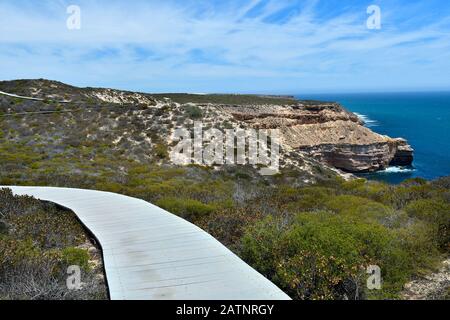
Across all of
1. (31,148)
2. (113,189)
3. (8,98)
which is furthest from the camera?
(8,98)

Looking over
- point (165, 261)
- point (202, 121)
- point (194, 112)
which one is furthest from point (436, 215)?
point (194, 112)

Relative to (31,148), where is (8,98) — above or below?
above

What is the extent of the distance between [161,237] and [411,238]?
504 cm

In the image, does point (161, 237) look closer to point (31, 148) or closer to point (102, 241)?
point (102, 241)

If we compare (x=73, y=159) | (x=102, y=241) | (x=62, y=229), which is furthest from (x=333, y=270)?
(x=73, y=159)

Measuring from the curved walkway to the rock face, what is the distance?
196 ft

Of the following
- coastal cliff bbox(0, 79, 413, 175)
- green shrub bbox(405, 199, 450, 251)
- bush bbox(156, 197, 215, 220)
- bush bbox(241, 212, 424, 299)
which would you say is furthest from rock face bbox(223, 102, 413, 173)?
bush bbox(241, 212, 424, 299)

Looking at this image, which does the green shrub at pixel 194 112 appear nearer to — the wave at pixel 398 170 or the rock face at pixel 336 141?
the rock face at pixel 336 141

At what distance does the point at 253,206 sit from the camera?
11.3m

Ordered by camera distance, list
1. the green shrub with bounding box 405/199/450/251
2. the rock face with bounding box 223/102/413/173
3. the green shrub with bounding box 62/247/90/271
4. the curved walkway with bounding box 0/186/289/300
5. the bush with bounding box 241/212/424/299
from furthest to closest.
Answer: the rock face with bounding box 223/102/413/173 < the green shrub with bounding box 405/199/450/251 < the green shrub with bounding box 62/247/90/271 < the bush with bounding box 241/212/424/299 < the curved walkway with bounding box 0/186/289/300

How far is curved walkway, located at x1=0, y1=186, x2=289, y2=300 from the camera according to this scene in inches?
218

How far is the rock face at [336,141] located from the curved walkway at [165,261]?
5961cm

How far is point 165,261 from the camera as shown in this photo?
6797 millimetres

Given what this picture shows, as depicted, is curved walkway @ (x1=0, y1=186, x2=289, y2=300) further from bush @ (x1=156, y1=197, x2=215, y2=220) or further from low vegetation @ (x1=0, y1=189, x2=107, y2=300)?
bush @ (x1=156, y1=197, x2=215, y2=220)
